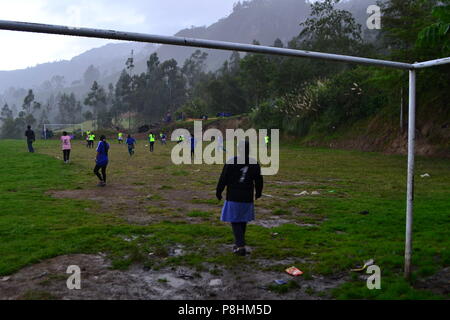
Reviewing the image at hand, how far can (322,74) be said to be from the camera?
55.6m

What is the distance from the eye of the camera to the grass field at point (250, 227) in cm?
591

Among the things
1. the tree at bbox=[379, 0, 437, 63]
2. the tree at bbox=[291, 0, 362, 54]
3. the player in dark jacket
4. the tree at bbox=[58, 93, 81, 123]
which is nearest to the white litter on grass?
the player in dark jacket

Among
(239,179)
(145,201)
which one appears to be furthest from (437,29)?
(145,201)

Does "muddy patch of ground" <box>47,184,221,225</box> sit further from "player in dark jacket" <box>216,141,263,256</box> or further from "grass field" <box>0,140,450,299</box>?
"player in dark jacket" <box>216,141,263,256</box>

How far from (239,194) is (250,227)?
6.34 ft

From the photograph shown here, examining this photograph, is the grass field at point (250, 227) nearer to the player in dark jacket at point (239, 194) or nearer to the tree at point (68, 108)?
the player in dark jacket at point (239, 194)

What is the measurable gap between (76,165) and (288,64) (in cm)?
3976

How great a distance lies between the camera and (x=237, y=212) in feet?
21.6

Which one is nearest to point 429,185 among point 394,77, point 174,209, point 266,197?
point 266,197

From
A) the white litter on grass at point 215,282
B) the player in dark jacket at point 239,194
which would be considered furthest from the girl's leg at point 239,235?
the white litter on grass at point 215,282

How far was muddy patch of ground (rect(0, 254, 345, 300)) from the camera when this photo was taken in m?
4.96

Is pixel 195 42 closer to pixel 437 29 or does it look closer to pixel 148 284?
pixel 148 284

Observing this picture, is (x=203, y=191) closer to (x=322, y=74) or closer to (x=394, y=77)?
(x=394, y=77)

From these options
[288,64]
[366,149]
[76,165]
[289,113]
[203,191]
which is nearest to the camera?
[203,191]
